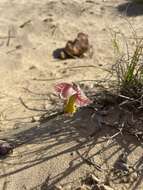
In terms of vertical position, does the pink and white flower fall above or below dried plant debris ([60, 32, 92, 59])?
below

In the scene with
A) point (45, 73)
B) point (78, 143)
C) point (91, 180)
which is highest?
point (45, 73)

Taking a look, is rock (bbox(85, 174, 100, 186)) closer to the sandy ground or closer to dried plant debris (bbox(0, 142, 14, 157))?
the sandy ground

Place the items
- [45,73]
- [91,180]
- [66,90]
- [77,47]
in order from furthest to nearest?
[77,47]
[45,73]
[66,90]
[91,180]

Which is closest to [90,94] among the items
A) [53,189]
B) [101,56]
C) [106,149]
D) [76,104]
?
[76,104]

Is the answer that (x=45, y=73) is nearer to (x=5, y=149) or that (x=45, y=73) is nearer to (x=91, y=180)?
(x=5, y=149)

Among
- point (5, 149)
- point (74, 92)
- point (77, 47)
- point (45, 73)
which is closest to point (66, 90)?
point (74, 92)

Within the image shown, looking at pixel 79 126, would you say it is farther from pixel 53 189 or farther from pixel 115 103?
pixel 53 189

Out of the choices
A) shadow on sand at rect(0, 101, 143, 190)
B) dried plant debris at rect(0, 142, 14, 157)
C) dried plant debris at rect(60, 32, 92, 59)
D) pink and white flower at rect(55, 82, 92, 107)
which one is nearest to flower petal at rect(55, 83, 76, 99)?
pink and white flower at rect(55, 82, 92, 107)
